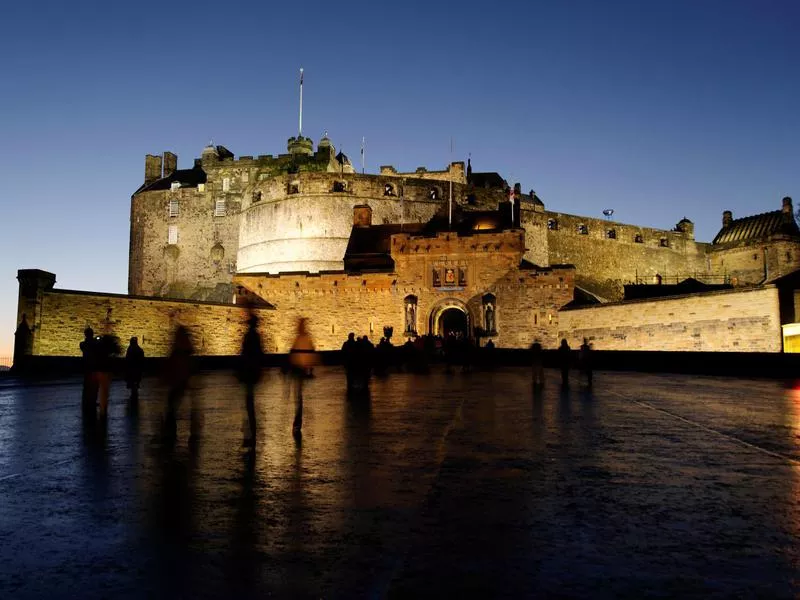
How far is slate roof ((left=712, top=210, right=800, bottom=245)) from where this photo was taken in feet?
208

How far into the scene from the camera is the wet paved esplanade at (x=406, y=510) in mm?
2717

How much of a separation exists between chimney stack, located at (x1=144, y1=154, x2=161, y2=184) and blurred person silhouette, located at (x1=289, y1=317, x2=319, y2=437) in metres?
64.3

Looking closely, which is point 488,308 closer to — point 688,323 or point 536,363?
point 688,323

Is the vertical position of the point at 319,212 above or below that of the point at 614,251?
above

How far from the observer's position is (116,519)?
3662 millimetres

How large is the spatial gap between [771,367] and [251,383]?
1629 cm

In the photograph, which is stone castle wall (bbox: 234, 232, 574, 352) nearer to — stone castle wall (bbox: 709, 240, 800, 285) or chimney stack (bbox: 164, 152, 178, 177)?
stone castle wall (bbox: 709, 240, 800, 285)

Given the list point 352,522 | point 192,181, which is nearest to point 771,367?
point 352,522

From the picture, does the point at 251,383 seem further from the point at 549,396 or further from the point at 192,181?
the point at 192,181

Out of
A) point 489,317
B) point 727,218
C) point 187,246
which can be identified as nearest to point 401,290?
point 489,317

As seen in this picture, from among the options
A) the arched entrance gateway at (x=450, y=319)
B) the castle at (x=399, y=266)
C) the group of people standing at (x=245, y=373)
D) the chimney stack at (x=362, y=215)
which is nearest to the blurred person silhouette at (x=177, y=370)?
the group of people standing at (x=245, y=373)

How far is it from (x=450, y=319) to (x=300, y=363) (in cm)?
3696

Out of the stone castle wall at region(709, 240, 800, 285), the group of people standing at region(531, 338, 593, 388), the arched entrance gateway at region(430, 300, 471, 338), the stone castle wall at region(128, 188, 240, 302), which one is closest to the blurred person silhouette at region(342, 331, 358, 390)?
the group of people standing at region(531, 338, 593, 388)

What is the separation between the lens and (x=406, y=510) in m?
3.79
